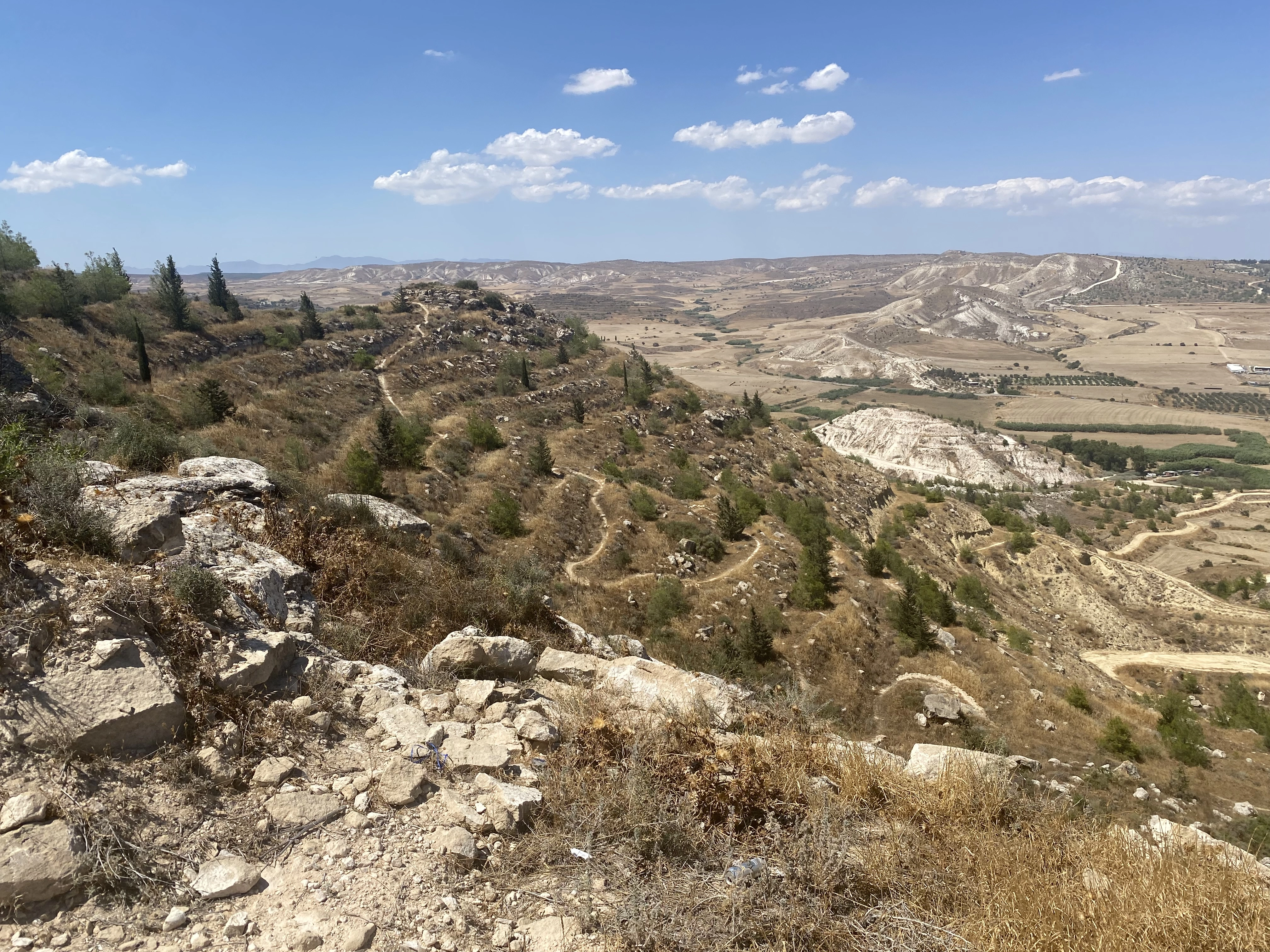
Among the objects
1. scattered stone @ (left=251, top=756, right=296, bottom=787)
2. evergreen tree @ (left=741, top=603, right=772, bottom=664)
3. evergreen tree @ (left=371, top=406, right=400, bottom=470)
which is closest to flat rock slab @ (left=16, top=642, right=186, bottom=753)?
scattered stone @ (left=251, top=756, right=296, bottom=787)

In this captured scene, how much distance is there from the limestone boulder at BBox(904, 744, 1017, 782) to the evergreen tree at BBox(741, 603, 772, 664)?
1058 cm

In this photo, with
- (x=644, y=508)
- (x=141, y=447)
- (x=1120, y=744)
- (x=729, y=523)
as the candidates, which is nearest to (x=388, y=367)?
(x=644, y=508)

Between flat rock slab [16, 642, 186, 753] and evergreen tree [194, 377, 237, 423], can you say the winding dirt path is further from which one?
evergreen tree [194, 377, 237, 423]

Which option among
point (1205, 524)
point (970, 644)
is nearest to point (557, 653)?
point (970, 644)

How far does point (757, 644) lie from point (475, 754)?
47.6 ft

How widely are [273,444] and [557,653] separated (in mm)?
20841

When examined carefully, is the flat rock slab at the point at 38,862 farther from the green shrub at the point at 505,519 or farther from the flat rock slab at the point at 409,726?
the green shrub at the point at 505,519

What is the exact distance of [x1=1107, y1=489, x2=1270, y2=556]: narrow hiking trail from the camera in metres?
56.0

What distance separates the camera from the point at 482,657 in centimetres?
782

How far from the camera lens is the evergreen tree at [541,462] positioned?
32.1 metres

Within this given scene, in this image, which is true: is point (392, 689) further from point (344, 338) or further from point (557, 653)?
point (344, 338)

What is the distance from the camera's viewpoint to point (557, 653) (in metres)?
8.94

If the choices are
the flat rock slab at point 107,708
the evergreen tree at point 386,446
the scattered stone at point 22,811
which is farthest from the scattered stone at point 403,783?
the evergreen tree at point 386,446

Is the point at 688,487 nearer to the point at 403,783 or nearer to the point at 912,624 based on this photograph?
the point at 912,624
